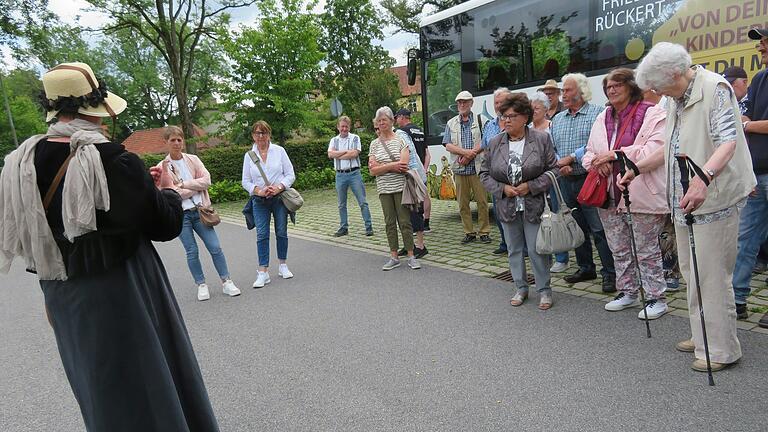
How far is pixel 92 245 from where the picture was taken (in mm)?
2230

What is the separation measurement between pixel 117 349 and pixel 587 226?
15.7 feet

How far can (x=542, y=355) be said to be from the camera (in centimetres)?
385

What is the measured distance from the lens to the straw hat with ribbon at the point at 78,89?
2.22 m

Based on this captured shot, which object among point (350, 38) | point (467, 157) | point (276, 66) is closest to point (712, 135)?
point (467, 157)

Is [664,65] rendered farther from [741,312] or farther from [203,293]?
[203,293]

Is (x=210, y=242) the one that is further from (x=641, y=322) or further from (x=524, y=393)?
(x=641, y=322)

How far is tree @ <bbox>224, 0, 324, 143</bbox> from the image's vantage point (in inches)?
759

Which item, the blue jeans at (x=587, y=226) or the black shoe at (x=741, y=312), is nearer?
the black shoe at (x=741, y=312)

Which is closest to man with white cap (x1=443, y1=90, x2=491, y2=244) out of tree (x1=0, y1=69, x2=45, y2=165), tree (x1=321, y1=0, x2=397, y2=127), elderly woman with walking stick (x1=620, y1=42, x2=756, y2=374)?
elderly woman with walking stick (x1=620, y1=42, x2=756, y2=374)

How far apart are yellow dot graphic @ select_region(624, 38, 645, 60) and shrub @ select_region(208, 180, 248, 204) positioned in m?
13.5

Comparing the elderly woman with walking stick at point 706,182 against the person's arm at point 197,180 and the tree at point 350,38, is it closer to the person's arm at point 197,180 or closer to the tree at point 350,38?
the person's arm at point 197,180

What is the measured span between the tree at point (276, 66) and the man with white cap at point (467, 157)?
13.0 metres

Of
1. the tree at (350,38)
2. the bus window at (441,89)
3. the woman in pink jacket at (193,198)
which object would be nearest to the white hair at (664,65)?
the woman in pink jacket at (193,198)

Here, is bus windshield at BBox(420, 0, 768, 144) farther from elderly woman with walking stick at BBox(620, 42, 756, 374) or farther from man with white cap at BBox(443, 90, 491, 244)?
elderly woman with walking stick at BBox(620, 42, 756, 374)
